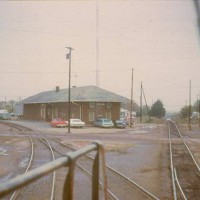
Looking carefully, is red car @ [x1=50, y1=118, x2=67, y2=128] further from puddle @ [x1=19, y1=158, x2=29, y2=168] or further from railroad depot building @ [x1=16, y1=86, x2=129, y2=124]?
puddle @ [x1=19, y1=158, x2=29, y2=168]

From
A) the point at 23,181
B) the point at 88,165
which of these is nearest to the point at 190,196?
the point at 88,165

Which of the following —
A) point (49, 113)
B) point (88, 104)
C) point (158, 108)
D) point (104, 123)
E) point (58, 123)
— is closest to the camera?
point (58, 123)

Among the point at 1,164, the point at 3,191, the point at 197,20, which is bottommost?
the point at 1,164

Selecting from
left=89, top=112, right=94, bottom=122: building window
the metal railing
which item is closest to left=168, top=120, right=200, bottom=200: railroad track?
the metal railing

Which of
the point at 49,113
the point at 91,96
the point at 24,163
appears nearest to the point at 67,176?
the point at 24,163

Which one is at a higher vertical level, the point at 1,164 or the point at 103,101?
the point at 103,101

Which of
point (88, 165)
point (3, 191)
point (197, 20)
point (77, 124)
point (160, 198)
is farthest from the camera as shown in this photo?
point (77, 124)

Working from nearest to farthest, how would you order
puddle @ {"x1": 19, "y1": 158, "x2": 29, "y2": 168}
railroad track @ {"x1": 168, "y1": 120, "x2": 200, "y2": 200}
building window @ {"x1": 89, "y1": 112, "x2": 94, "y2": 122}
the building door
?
railroad track @ {"x1": 168, "y1": 120, "x2": 200, "y2": 200} → puddle @ {"x1": 19, "y1": 158, "x2": 29, "y2": 168} → building window @ {"x1": 89, "y1": 112, "x2": 94, "y2": 122} → the building door

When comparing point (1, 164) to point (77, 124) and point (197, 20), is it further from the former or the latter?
point (77, 124)

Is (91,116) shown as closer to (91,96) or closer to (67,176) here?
(91,96)

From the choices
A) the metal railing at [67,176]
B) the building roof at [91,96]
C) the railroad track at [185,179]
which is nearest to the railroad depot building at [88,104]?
the building roof at [91,96]

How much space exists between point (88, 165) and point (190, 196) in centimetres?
598

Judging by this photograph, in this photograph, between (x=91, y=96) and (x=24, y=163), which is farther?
(x=91, y=96)

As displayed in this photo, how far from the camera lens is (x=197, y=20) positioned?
466cm
